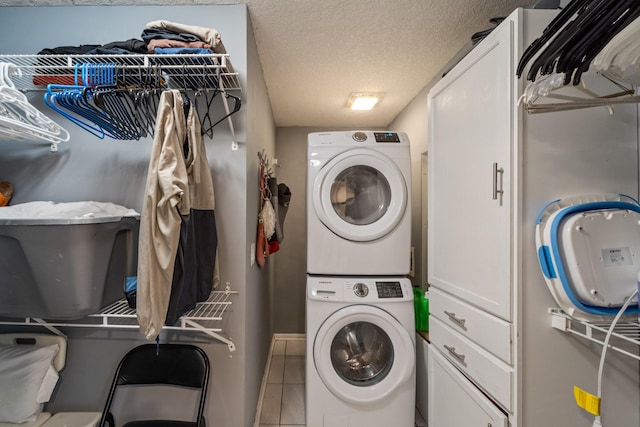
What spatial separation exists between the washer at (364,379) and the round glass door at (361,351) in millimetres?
19

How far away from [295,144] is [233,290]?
7.08 feet

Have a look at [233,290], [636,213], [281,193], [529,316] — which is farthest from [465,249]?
[281,193]

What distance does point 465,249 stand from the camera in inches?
45.0

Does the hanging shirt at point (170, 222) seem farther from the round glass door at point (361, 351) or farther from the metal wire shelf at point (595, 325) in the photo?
the metal wire shelf at point (595, 325)

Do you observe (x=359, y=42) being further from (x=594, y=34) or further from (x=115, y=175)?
(x=115, y=175)

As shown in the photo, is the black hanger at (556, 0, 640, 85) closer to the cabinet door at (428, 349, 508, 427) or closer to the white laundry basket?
the white laundry basket

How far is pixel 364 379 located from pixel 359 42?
6.88ft

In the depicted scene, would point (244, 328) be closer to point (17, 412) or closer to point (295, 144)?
point (17, 412)

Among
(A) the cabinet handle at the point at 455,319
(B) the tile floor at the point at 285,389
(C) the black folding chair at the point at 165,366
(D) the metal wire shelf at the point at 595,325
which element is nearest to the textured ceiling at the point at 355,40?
(D) the metal wire shelf at the point at 595,325

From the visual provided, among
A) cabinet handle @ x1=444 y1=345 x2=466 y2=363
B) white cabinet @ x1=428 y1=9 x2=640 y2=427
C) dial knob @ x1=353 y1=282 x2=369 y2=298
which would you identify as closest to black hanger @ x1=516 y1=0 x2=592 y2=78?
white cabinet @ x1=428 y1=9 x2=640 y2=427

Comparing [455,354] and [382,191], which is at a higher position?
[382,191]

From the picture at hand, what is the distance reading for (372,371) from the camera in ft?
5.57

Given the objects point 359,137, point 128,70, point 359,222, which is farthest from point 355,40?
point 128,70

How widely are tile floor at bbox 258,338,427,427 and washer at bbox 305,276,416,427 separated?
32 centimetres
